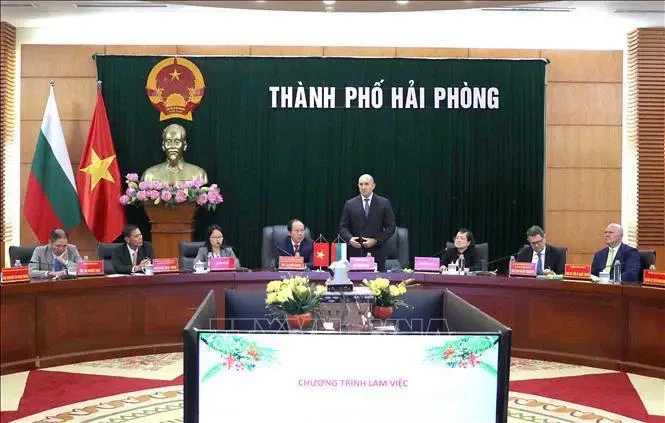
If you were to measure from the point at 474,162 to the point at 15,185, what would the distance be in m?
5.58

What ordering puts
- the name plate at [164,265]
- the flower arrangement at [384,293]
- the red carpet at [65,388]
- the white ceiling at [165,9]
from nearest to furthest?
the flower arrangement at [384,293]
the red carpet at [65,388]
the name plate at [164,265]
the white ceiling at [165,9]

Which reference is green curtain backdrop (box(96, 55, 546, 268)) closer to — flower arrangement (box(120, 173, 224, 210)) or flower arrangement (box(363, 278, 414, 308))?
flower arrangement (box(120, 173, 224, 210))

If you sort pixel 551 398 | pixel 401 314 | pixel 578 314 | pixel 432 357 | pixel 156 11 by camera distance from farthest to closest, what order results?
pixel 156 11, pixel 578 314, pixel 551 398, pixel 401 314, pixel 432 357

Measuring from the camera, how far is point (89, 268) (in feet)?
23.4

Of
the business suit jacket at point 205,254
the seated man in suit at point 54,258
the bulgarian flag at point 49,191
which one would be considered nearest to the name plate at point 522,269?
the business suit jacket at point 205,254

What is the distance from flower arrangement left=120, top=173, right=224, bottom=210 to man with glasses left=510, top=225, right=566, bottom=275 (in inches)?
145

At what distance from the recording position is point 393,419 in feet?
11.6

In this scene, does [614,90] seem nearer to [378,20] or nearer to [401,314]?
[378,20]

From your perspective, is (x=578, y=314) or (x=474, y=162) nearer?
(x=578, y=314)

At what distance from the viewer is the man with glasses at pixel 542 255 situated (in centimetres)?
743

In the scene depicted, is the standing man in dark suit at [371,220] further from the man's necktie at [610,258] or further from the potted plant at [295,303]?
the potted plant at [295,303]

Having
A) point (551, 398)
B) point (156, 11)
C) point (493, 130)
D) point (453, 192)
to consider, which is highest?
point (156, 11)

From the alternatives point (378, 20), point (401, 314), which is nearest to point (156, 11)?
point (378, 20)

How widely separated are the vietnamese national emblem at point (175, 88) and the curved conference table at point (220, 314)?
3.20m
